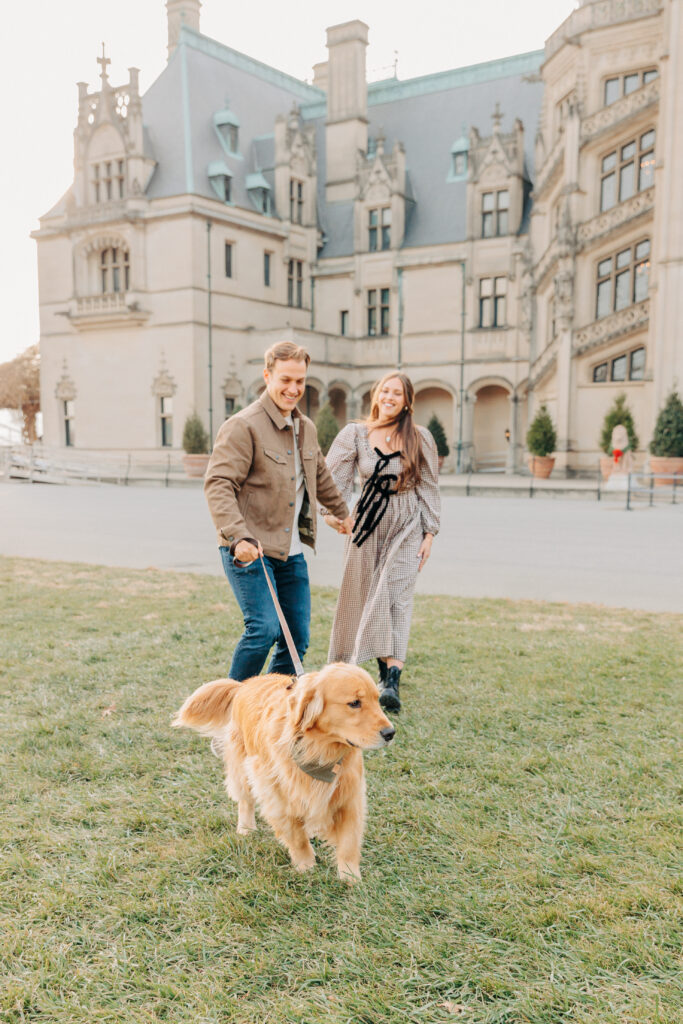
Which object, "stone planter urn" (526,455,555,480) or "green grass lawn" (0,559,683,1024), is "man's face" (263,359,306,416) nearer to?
"green grass lawn" (0,559,683,1024)

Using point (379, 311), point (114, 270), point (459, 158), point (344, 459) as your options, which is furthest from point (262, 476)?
point (459, 158)

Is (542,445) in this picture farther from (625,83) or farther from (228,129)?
(228,129)

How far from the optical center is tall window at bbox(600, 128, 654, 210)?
27172mm

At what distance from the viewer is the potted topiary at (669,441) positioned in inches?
906

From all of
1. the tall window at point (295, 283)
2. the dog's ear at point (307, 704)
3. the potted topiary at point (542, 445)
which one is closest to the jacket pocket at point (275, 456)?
the dog's ear at point (307, 704)

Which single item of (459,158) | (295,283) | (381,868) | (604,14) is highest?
(604,14)

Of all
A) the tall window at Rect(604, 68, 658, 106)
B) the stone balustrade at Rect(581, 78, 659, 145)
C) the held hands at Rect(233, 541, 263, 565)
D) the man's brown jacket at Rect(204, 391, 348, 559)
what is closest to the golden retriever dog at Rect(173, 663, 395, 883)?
the held hands at Rect(233, 541, 263, 565)

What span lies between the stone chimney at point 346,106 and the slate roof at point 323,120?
1053 mm

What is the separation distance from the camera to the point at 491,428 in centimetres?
3722

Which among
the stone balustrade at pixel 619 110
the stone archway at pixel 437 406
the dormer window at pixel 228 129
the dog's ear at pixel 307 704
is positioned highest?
the dormer window at pixel 228 129

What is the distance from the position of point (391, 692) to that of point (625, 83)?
97.4 ft

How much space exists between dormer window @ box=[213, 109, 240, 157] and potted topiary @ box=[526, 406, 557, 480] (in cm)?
2027

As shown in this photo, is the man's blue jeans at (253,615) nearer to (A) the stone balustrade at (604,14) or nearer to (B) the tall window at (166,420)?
(A) the stone balustrade at (604,14)

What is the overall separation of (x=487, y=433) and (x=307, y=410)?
8575 mm
